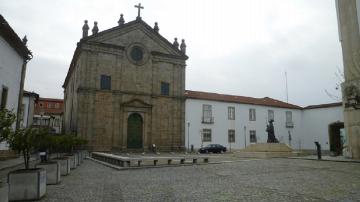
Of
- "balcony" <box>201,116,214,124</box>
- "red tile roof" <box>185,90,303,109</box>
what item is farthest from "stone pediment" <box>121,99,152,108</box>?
"balcony" <box>201,116,214,124</box>

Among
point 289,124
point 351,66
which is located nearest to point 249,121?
point 289,124

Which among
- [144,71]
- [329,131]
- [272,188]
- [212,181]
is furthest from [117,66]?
[329,131]

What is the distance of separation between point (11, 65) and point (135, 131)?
1523cm

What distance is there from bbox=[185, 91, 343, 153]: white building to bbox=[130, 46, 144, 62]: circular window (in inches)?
287

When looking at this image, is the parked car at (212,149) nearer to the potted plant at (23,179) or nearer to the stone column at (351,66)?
the stone column at (351,66)

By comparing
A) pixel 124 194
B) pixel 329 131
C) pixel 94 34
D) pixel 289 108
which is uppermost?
pixel 94 34

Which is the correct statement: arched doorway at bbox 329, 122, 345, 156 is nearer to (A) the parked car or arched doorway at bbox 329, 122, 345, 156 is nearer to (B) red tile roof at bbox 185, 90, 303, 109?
(B) red tile roof at bbox 185, 90, 303, 109

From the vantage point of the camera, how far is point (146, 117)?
3219 centimetres

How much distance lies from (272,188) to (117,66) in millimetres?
25517

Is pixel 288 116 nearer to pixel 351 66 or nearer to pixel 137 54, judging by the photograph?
pixel 137 54

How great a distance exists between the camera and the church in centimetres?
2972

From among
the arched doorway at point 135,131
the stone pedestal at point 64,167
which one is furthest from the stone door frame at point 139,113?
the stone pedestal at point 64,167

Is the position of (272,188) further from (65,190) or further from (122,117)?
(122,117)

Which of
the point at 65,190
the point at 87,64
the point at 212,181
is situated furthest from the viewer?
the point at 87,64
